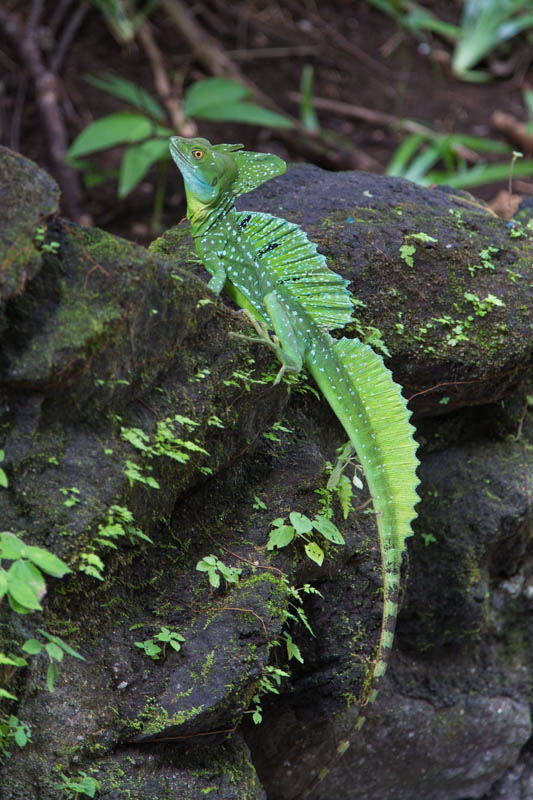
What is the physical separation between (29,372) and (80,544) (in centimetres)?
54

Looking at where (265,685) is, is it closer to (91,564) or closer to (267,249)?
(91,564)

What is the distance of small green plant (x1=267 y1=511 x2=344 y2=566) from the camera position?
112 inches

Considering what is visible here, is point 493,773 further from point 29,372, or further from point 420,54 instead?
point 420,54

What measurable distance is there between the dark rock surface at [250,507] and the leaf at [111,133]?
2.87 m

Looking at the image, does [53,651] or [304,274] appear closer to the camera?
[53,651]

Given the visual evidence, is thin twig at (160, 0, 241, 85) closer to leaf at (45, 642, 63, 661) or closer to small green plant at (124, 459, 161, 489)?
small green plant at (124, 459, 161, 489)

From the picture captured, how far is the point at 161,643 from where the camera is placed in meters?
2.66

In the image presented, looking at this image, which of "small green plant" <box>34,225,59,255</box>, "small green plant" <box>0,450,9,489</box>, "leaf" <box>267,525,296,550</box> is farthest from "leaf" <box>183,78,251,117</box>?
"small green plant" <box>0,450,9,489</box>

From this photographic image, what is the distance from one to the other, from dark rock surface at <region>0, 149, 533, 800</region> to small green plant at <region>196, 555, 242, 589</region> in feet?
0.16

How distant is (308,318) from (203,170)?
2.40 feet

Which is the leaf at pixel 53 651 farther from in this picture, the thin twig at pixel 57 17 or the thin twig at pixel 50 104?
the thin twig at pixel 57 17

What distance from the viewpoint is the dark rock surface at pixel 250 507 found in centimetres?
242

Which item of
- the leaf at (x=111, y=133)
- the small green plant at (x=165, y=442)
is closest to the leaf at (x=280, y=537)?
the small green plant at (x=165, y=442)

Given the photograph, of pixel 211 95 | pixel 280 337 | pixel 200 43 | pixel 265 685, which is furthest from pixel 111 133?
pixel 265 685
